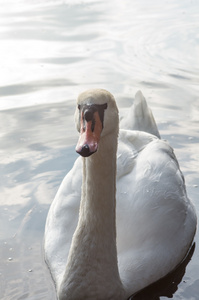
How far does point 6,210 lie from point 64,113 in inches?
97.5

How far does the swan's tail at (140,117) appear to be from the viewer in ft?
18.6

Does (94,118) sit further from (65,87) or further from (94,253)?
(65,87)

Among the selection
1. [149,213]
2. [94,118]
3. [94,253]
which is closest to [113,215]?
[94,253]

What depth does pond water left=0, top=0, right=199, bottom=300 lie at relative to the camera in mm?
4934

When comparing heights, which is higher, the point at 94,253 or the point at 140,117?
the point at 140,117

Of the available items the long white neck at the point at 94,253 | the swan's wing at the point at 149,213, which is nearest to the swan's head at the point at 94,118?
the long white neck at the point at 94,253

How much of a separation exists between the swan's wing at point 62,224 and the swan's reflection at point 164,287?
599 millimetres

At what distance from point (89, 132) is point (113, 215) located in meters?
0.87

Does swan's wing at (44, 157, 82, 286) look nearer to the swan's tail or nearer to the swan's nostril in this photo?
the swan's tail

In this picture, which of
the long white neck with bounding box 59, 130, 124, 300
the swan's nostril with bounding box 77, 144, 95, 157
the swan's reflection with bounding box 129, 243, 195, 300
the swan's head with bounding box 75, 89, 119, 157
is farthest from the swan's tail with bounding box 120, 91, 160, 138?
the swan's nostril with bounding box 77, 144, 95, 157

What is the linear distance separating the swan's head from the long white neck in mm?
434

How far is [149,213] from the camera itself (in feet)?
15.1

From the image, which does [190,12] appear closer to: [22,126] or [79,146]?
[22,126]

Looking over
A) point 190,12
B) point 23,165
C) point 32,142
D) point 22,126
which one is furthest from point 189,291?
point 190,12
